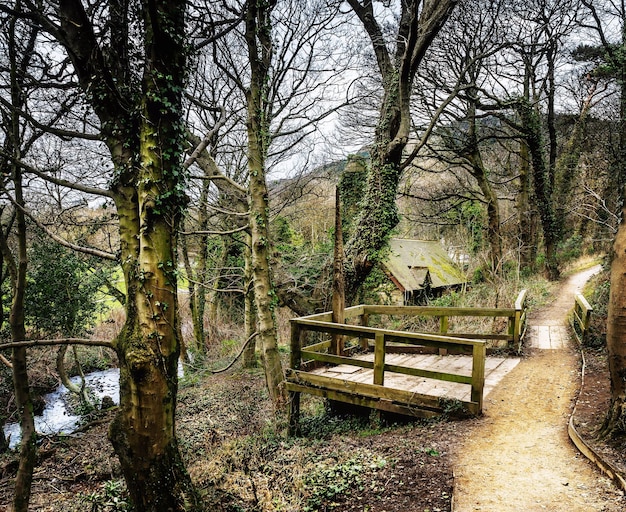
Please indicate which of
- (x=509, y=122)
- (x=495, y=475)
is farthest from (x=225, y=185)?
(x=509, y=122)

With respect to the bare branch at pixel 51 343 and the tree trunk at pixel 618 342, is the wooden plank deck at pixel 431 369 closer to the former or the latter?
the tree trunk at pixel 618 342

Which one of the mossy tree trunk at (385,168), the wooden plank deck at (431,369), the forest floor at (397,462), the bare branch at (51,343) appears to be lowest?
the forest floor at (397,462)

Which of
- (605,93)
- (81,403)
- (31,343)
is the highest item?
(605,93)

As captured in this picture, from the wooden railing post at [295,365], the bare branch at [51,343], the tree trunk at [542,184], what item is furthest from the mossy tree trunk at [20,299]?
the tree trunk at [542,184]

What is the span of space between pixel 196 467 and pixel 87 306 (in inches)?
331

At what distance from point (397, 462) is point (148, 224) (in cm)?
356

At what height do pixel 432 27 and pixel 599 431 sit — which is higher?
pixel 432 27

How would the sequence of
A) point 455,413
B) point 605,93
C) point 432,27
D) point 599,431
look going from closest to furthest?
point 599,431, point 455,413, point 432,27, point 605,93

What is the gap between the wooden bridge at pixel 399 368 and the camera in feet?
18.1

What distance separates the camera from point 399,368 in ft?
19.0

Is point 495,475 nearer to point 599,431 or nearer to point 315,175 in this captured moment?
point 599,431

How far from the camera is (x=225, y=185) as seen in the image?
33.3ft

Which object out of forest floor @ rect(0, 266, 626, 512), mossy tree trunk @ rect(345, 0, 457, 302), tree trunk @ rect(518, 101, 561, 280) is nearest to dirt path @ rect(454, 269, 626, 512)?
forest floor @ rect(0, 266, 626, 512)

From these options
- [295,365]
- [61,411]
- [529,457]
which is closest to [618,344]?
[529,457]
